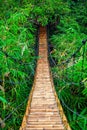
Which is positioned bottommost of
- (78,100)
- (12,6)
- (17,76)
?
(78,100)

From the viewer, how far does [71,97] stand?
632 cm

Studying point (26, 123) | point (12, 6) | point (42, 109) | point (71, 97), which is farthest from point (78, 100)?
point (12, 6)

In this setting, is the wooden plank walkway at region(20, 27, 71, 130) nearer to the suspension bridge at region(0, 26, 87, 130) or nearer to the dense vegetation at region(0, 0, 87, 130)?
the suspension bridge at region(0, 26, 87, 130)

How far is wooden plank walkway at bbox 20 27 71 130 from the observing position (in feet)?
15.6

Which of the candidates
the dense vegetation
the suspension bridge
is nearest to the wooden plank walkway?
the suspension bridge

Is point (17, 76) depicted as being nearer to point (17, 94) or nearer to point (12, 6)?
point (17, 94)

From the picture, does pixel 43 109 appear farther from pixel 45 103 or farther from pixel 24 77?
pixel 24 77

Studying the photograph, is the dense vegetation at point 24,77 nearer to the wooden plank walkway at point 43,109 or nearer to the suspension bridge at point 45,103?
the suspension bridge at point 45,103

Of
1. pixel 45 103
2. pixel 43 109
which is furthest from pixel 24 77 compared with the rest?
pixel 43 109

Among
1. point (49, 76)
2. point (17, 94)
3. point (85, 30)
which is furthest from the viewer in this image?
point (85, 30)

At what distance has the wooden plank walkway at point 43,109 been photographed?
4758 mm

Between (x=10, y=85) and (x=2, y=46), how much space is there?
79 cm

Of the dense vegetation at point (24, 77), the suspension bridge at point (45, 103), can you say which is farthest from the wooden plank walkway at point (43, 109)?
the dense vegetation at point (24, 77)

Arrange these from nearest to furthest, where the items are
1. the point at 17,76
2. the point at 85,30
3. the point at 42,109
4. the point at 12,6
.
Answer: the point at 42,109 → the point at 17,76 → the point at 12,6 → the point at 85,30
